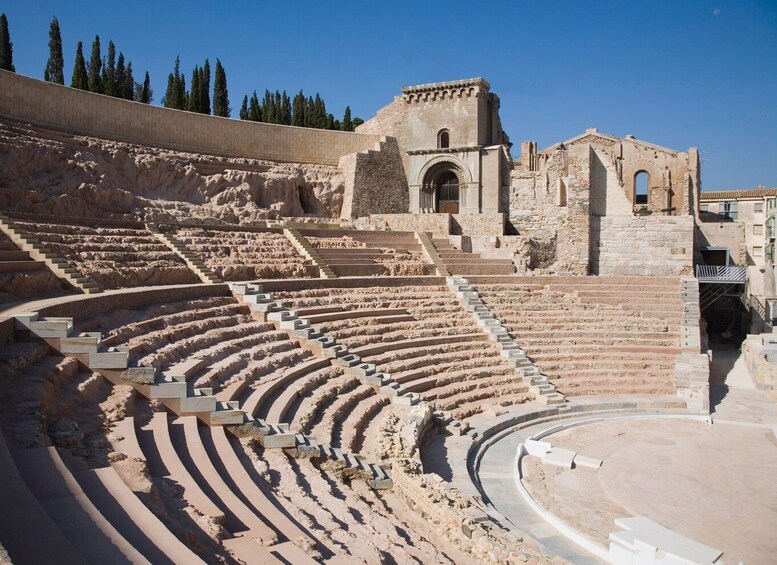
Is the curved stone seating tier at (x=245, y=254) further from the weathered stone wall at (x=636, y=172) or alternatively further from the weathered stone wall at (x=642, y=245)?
the weathered stone wall at (x=636, y=172)

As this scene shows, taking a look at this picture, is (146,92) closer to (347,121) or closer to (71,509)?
(347,121)

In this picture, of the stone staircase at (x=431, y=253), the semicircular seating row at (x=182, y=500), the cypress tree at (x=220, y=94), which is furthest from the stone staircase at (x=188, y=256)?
the cypress tree at (x=220, y=94)

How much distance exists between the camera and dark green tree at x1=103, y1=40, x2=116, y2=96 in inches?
1192

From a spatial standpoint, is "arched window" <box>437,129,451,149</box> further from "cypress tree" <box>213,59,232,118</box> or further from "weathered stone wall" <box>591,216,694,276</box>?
"cypress tree" <box>213,59,232,118</box>

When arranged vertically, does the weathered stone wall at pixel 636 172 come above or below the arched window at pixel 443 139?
below

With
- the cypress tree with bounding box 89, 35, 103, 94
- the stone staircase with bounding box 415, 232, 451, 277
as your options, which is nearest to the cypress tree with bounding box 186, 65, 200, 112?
the cypress tree with bounding box 89, 35, 103, 94

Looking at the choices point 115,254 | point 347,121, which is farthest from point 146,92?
point 115,254

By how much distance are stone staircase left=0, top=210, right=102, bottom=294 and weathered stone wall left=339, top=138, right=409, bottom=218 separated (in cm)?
1668

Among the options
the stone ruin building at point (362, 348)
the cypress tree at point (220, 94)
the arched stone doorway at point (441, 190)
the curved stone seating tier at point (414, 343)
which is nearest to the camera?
the stone ruin building at point (362, 348)

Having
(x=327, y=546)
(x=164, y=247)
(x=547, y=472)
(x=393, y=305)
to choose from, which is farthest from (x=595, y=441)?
(x=164, y=247)

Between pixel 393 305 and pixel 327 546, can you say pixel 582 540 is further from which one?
pixel 393 305

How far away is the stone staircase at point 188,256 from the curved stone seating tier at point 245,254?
27 cm

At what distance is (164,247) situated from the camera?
16406mm

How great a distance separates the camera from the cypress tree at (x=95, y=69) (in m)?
29.3
